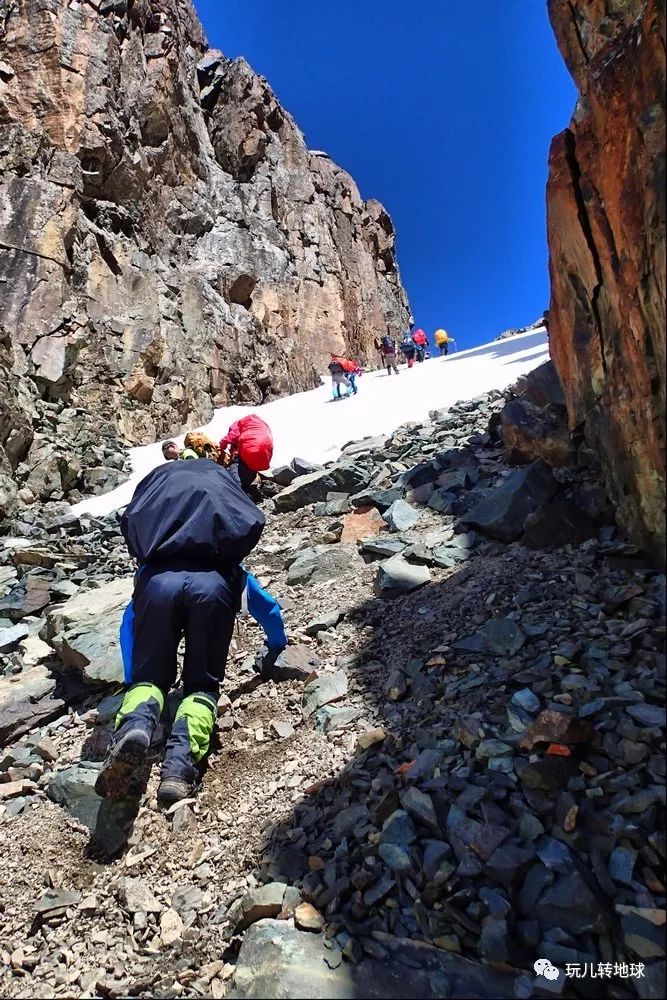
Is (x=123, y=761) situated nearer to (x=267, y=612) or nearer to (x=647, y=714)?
(x=267, y=612)

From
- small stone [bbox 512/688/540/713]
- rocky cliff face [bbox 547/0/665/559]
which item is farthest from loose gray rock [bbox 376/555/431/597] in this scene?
small stone [bbox 512/688/540/713]

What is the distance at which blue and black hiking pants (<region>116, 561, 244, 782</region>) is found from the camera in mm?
3539

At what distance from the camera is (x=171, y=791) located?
3273 millimetres

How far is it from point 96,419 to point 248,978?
17.1 meters

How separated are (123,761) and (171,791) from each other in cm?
36

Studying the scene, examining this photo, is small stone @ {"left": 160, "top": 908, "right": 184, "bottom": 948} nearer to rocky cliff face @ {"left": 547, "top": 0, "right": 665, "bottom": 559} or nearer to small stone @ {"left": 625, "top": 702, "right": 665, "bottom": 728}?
small stone @ {"left": 625, "top": 702, "right": 665, "bottom": 728}

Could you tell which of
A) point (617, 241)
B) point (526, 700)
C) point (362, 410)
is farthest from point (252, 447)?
point (362, 410)

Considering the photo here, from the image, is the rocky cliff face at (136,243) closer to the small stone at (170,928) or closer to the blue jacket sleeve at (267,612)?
the blue jacket sleeve at (267,612)

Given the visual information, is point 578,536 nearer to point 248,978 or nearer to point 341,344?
point 248,978

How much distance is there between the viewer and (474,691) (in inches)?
130

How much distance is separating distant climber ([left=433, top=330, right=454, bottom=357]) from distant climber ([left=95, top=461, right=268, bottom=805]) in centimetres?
2906

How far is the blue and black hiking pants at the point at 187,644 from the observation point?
3.54 meters

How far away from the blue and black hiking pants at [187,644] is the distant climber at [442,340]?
29.5 metres

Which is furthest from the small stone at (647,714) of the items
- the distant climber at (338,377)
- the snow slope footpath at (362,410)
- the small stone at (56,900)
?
the distant climber at (338,377)
